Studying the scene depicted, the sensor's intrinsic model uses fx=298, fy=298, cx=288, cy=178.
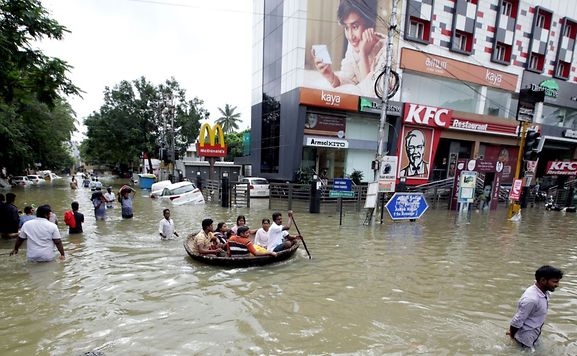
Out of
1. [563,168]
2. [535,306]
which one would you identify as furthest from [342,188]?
[563,168]

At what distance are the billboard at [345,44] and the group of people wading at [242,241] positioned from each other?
1390 centimetres

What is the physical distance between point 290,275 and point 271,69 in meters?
19.3

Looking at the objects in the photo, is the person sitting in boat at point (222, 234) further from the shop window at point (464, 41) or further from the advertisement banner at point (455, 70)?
the shop window at point (464, 41)

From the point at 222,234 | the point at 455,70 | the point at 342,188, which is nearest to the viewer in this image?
the point at 222,234

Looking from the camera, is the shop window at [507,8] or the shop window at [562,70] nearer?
the shop window at [507,8]

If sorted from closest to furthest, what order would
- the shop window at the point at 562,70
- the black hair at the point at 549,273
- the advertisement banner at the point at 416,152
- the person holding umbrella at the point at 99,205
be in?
the black hair at the point at 549,273
the person holding umbrella at the point at 99,205
the advertisement banner at the point at 416,152
the shop window at the point at 562,70

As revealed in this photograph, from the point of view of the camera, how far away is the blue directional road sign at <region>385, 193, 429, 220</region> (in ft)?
43.5

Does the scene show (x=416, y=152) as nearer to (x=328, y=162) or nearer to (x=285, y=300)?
(x=328, y=162)

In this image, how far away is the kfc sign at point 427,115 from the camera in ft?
73.1

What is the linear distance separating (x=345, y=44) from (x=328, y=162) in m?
8.27

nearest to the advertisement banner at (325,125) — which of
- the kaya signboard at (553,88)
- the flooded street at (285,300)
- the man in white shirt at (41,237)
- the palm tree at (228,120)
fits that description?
the flooded street at (285,300)

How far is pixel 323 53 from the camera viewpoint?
1975 cm

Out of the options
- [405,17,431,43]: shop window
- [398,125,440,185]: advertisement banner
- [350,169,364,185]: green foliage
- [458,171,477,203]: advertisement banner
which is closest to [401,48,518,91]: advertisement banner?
[405,17,431,43]: shop window

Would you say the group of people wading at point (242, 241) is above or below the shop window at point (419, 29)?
below
